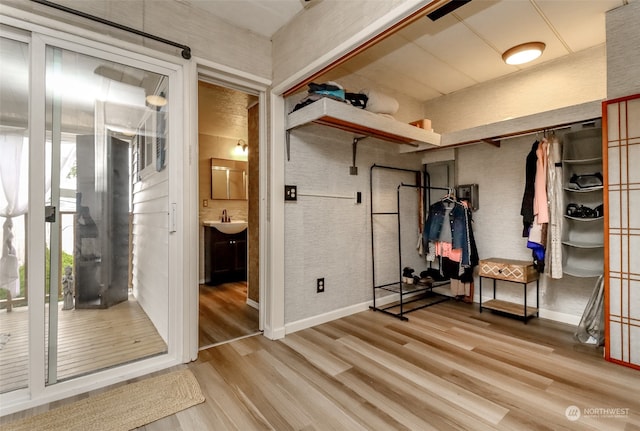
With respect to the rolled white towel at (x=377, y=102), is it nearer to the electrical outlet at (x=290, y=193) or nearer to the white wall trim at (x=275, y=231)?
the white wall trim at (x=275, y=231)

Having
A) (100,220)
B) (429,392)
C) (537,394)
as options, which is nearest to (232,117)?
(100,220)

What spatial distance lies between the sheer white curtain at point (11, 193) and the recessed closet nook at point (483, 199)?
5.79 ft

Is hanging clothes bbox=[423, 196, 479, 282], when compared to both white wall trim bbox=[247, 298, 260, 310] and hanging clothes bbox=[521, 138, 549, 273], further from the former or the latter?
white wall trim bbox=[247, 298, 260, 310]

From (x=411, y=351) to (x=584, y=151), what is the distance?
2.54 metres

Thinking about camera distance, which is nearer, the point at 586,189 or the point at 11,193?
the point at 11,193

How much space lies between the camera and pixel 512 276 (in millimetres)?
2986

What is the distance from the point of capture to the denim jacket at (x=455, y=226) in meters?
3.32

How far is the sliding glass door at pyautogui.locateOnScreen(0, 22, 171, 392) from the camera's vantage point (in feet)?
5.67

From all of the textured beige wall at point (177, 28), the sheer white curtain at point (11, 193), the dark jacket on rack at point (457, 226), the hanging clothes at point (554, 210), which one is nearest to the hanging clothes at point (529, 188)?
the hanging clothes at point (554, 210)

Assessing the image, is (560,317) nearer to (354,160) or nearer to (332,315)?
(332,315)

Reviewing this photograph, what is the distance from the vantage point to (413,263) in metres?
3.95

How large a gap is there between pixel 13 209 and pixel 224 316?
2017 mm

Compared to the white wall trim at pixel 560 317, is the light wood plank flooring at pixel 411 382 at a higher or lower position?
lower

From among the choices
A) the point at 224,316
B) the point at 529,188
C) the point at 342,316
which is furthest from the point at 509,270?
the point at 224,316
